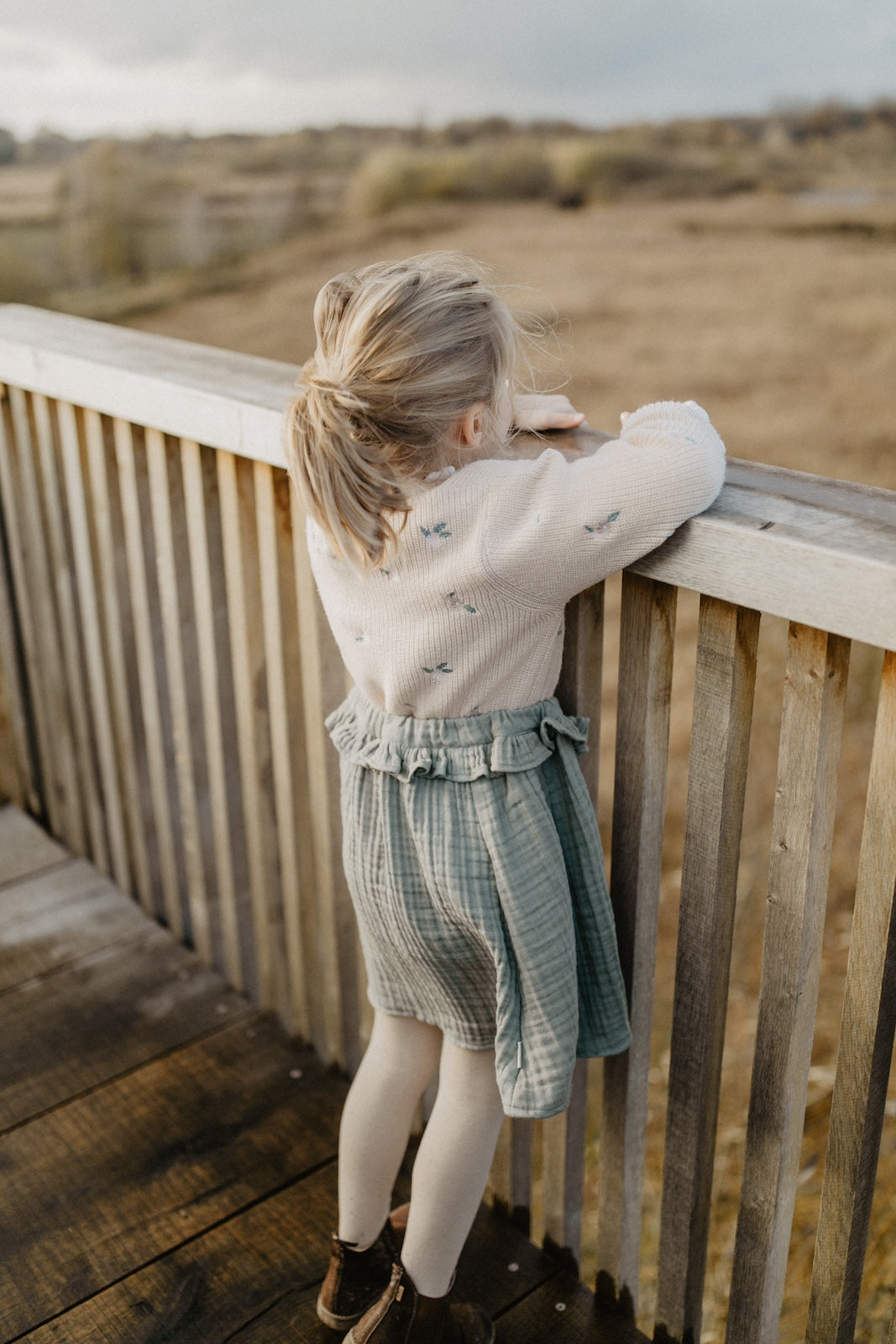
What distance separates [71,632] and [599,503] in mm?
1430

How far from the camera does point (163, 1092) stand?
1.71m

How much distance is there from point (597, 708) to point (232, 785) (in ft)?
2.68

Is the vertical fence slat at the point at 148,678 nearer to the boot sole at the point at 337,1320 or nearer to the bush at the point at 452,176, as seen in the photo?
the boot sole at the point at 337,1320

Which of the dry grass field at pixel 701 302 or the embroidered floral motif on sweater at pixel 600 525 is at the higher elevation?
the embroidered floral motif on sweater at pixel 600 525

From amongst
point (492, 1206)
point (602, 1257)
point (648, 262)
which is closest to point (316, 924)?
point (492, 1206)

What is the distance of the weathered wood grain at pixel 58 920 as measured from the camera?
2016 millimetres

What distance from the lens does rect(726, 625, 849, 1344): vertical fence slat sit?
0.96m

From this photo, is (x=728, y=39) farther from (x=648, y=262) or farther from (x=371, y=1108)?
(x=371, y=1108)

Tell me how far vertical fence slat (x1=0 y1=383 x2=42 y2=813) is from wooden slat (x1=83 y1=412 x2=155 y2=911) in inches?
13.4

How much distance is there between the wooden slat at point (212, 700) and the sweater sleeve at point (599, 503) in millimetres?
765

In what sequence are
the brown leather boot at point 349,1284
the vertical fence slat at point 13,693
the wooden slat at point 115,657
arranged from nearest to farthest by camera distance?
the brown leather boot at point 349,1284 < the wooden slat at point 115,657 < the vertical fence slat at point 13,693

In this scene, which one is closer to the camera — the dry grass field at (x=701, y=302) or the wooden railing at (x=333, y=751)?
the wooden railing at (x=333, y=751)

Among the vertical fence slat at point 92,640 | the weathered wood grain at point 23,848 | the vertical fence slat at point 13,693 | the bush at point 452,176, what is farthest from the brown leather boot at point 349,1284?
the bush at point 452,176

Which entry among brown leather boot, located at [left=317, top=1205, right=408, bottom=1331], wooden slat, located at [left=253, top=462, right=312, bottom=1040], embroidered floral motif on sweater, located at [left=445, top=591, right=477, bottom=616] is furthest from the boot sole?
embroidered floral motif on sweater, located at [left=445, top=591, right=477, bottom=616]
